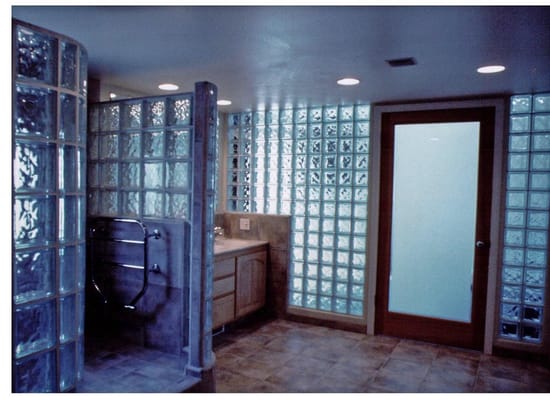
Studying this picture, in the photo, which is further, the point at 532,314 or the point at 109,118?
the point at 532,314

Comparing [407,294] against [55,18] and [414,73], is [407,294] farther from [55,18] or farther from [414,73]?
[55,18]

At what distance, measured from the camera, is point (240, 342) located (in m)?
3.65

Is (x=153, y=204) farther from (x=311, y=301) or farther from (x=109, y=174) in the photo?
(x=311, y=301)

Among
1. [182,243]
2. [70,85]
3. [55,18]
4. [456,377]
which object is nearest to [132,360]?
[182,243]

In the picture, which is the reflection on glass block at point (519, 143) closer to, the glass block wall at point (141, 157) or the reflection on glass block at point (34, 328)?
the glass block wall at point (141, 157)

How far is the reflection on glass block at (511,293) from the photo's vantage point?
344 cm

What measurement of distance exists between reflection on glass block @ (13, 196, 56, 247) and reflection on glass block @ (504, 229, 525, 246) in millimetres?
3242

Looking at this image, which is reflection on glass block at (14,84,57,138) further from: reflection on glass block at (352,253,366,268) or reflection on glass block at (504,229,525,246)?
reflection on glass block at (504,229,525,246)

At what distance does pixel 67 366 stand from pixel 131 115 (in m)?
1.63

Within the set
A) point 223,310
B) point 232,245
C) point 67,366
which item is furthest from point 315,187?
point 67,366

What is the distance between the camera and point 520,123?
3.42 m

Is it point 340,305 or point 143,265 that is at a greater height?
point 143,265

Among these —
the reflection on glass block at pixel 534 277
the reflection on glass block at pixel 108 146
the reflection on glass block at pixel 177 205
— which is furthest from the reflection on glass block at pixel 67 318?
the reflection on glass block at pixel 534 277
